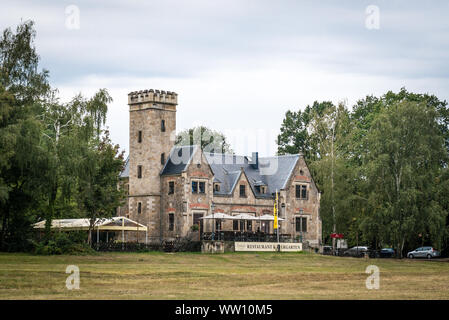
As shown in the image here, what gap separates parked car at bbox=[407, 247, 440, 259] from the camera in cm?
6931

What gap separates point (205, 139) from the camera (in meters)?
107

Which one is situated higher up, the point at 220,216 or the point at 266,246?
the point at 220,216

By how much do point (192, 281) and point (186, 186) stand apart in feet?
106

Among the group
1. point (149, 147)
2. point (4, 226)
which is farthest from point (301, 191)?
point (4, 226)

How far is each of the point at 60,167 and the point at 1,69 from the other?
783 cm

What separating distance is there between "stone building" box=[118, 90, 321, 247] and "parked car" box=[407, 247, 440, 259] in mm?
9251

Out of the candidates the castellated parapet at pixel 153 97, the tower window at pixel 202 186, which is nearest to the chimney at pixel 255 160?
the tower window at pixel 202 186

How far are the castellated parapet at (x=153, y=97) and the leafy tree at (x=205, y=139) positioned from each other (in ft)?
113

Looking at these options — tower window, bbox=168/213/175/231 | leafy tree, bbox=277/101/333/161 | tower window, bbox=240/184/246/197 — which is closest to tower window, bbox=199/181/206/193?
tower window, bbox=168/213/175/231

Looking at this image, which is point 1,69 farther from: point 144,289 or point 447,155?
point 447,155

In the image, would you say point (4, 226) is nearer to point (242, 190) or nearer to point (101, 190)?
point (101, 190)

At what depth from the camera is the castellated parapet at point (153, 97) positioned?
68.3m

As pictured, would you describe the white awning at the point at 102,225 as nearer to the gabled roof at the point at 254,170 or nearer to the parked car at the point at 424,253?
the gabled roof at the point at 254,170
